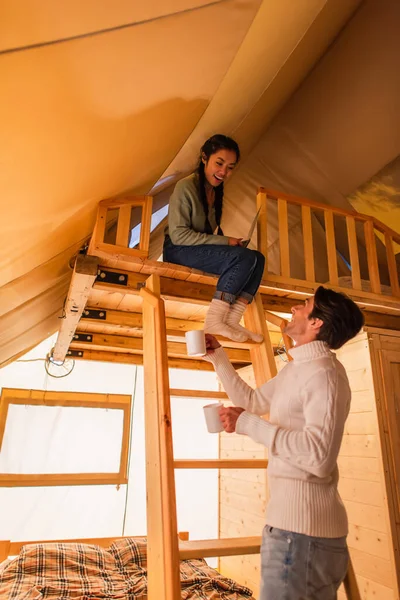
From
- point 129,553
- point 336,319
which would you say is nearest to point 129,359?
point 129,553

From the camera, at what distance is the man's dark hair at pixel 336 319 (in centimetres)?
136

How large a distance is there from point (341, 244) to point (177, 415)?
286 centimetres

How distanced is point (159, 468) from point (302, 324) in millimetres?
756

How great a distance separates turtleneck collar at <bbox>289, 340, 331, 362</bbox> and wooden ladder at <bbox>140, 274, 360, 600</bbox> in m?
0.51

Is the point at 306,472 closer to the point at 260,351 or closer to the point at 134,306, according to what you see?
the point at 260,351

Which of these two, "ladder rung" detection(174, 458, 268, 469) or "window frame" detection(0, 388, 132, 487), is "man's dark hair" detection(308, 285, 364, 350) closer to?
"ladder rung" detection(174, 458, 268, 469)

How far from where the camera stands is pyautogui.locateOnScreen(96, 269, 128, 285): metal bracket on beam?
2.19 meters

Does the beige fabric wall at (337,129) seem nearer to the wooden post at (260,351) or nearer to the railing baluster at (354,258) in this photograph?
the railing baluster at (354,258)

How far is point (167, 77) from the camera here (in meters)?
1.22

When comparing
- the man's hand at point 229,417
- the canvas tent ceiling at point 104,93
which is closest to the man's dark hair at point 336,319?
the man's hand at point 229,417

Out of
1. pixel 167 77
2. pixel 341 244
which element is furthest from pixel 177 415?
pixel 167 77

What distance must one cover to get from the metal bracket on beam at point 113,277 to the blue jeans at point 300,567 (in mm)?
1458

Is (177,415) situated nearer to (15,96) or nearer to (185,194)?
(185,194)

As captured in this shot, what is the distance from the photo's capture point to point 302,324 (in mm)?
1425
